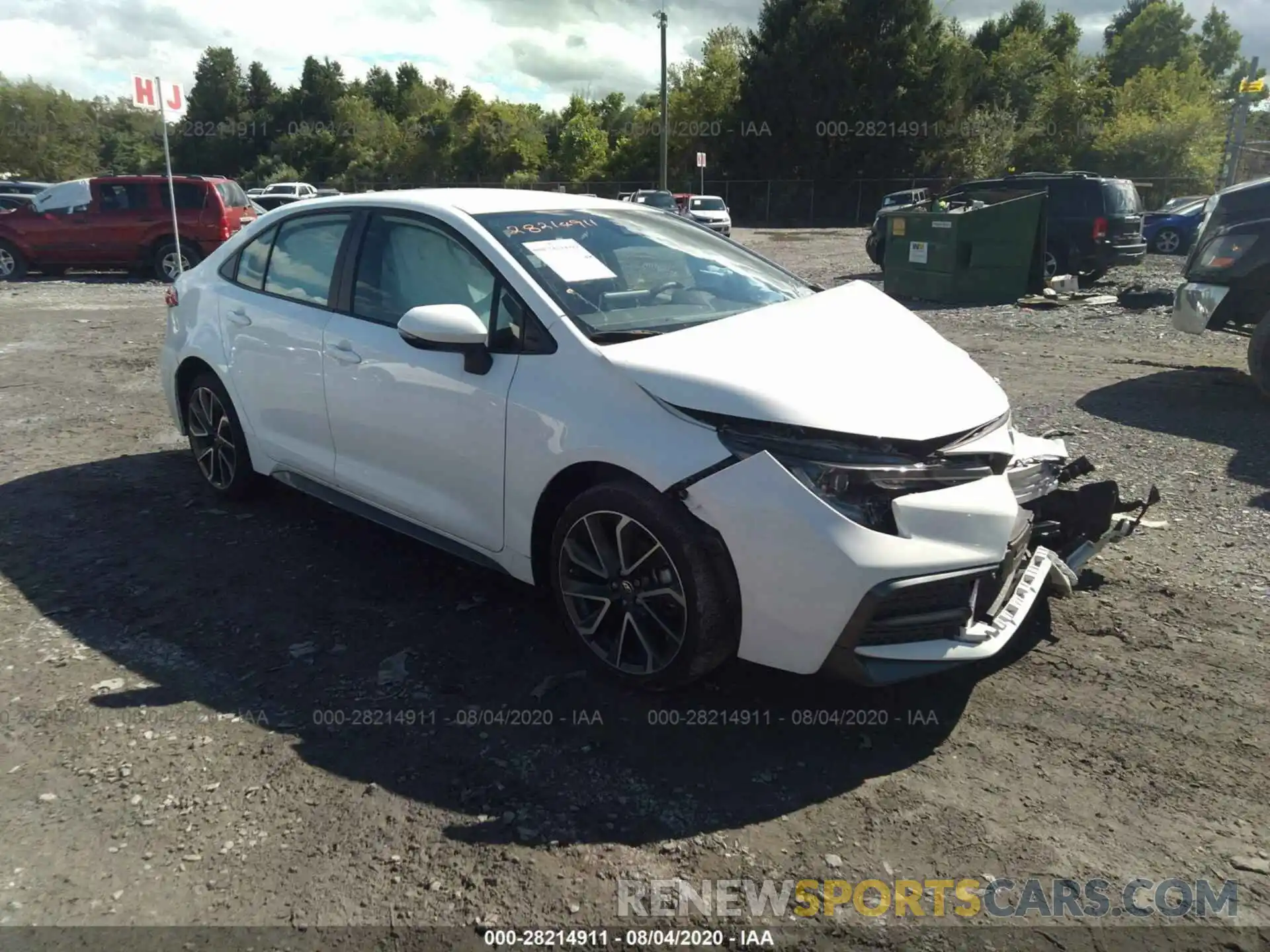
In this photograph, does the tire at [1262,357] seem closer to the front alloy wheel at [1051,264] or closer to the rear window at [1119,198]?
the front alloy wheel at [1051,264]

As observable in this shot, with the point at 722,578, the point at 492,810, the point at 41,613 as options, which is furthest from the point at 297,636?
the point at 722,578

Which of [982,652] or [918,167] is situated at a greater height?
[918,167]

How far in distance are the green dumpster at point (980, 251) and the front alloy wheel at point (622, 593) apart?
1171 cm

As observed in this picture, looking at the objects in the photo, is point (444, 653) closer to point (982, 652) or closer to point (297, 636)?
point (297, 636)

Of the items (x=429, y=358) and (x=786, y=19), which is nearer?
(x=429, y=358)

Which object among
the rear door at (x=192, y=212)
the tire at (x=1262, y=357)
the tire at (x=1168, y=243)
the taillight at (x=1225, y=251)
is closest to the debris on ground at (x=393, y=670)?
the tire at (x=1262, y=357)

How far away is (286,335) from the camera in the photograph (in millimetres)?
4469

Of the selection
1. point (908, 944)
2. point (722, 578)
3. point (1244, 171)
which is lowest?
point (908, 944)

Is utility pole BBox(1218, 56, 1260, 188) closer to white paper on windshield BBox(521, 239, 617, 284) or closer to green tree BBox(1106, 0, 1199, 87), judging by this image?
white paper on windshield BBox(521, 239, 617, 284)

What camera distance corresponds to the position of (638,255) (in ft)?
13.0

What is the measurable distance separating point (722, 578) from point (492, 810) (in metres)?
0.99

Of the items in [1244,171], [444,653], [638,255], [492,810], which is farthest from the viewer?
[1244,171]

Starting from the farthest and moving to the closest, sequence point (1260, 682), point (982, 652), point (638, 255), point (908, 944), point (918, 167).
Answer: point (918, 167)
point (638, 255)
point (1260, 682)
point (982, 652)
point (908, 944)

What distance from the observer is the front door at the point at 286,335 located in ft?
14.3
